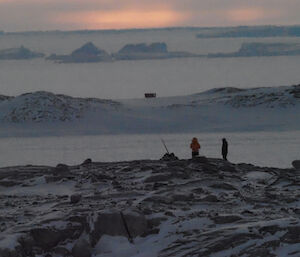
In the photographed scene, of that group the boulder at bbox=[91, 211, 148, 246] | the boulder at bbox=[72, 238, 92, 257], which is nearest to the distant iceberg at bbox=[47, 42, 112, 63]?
the boulder at bbox=[91, 211, 148, 246]

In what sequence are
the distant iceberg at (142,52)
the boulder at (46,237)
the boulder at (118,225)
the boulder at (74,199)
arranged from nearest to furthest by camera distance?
the boulder at (46,237) < the boulder at (118,225) < the boulder at (74,199) < the distant iceberg at (142,52)

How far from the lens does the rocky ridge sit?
29.9 feet

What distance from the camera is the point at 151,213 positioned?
10023 mm

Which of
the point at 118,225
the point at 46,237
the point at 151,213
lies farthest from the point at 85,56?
the point at 46,237

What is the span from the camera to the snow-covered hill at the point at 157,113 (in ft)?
98.8

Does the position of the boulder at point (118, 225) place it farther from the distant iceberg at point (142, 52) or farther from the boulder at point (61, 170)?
the distant iceberg at point (142, 52)

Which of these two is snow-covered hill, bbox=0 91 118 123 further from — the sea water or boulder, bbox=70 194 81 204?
boulder, bbox=70 194 81 204

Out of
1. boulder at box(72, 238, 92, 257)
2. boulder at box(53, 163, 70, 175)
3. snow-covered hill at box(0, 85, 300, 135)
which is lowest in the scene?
boulder at box(72, 238, 92, 257)

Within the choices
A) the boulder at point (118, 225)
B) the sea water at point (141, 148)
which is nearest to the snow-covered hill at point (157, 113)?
the sea water at point (141, 148)

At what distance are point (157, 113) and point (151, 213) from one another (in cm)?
2316

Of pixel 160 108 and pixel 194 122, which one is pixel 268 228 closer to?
pixel 194 122

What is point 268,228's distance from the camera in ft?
30.5

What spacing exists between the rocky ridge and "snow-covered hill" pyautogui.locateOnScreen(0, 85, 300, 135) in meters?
16.2

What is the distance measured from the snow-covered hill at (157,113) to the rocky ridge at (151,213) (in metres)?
16.2
